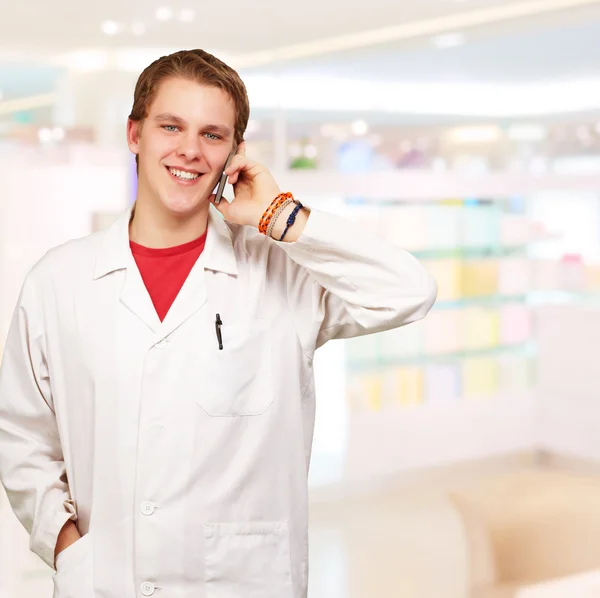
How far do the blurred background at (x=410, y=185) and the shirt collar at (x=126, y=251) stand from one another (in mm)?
1947

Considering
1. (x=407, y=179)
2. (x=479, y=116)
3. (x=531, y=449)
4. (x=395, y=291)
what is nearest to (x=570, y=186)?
(x=479, y=116)

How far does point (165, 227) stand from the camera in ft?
5.47

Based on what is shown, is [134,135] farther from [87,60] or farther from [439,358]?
[439,358]

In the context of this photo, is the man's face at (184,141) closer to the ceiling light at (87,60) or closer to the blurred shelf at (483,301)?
the ceiling light at (87,60)

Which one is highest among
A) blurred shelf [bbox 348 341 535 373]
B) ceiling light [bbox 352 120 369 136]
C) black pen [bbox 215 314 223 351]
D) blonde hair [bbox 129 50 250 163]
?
ceiling light [bbox 352 120 369 136]

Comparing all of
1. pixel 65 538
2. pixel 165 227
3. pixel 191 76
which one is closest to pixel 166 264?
pixel 165 227

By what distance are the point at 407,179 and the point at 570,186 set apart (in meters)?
0.97

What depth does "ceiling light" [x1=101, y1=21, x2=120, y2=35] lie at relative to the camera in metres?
3.98

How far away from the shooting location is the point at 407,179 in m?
4.80

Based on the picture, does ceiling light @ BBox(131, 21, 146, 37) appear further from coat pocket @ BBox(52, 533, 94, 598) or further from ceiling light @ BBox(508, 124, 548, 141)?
coat pocket @ BBox(52, 533, 94, 598)

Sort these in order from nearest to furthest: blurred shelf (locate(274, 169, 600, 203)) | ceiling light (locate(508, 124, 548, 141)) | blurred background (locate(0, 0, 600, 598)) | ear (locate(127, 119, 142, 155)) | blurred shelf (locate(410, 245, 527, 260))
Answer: ear (locate(127, 119, 142, 155)) < blurred background (locate(0, 0, 600, 598)) < blurred shelf (locate(274, 169, 600, 203)) < blurred shelf (locate(410, 245, 527, 260)) < ceiling light (locate(508, 124, 548, 141))

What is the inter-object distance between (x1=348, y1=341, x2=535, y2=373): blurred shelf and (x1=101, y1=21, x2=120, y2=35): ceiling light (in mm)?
1975

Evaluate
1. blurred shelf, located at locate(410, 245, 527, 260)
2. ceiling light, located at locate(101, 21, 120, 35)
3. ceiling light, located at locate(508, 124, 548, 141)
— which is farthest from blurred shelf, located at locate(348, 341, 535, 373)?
ceiling light, located at locate(101, 21, 120, 35)

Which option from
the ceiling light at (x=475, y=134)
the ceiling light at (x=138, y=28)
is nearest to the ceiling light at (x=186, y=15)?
the ceiling light at (x=138, y=28)
